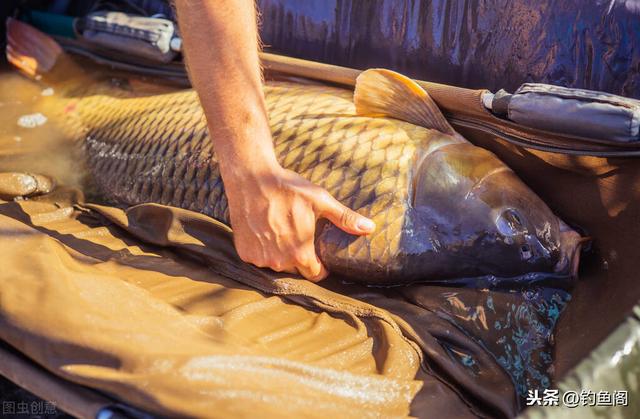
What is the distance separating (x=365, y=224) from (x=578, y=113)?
0.64 metres

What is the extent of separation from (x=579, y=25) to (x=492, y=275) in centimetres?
88

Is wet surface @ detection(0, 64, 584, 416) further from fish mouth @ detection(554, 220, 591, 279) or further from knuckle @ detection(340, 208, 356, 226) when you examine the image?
knuckle @ detection(340, 208, 356, 226)

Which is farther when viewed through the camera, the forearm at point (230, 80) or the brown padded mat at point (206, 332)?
the forearm at point (230, 80)

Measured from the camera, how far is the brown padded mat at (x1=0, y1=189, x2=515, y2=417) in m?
1.20

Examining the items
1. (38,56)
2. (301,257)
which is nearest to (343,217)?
(301,257)

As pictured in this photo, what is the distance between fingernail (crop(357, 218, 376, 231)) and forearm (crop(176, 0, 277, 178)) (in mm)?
298

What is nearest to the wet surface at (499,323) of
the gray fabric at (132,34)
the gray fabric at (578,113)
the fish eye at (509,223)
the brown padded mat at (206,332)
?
the brown padded mat at (206,332)

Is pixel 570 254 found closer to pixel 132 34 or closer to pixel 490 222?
pixel 490 222

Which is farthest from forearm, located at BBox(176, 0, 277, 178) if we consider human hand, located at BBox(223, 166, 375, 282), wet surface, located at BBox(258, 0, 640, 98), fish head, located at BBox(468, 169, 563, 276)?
wet surface, located at BBox(258, 0, 640, 98)

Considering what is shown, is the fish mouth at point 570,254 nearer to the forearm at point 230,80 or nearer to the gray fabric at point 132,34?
the forearm at point 230,80

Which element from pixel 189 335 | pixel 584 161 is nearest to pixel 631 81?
pixel 584 161

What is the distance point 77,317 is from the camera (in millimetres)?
1292

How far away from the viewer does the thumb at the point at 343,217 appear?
1725 mm

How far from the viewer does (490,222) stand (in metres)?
1.79
